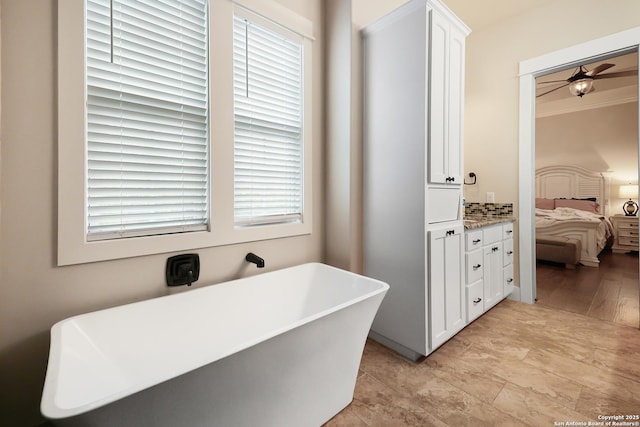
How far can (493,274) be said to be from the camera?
2506 millimetres

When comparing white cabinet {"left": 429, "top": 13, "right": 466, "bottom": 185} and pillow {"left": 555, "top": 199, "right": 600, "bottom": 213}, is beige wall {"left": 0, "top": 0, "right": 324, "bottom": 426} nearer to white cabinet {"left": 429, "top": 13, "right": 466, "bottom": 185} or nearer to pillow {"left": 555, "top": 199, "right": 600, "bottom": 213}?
white cabinet {"left": 429, "top": 13, "right": 466, "bottom": 185}

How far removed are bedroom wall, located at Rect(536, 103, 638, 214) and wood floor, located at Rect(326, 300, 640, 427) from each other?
15.1ft

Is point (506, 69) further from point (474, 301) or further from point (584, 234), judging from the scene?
point (584, 234)

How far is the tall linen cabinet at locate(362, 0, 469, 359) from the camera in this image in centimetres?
179

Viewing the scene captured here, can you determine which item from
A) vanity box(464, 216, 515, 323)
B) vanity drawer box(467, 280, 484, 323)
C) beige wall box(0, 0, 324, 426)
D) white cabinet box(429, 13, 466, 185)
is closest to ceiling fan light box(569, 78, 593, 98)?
vanity box(464, 216, 515, 323)

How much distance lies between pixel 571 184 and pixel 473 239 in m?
5.30

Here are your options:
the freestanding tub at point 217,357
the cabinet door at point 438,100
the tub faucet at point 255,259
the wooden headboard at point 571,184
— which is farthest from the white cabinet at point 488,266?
the wooden headboard at point 571,184

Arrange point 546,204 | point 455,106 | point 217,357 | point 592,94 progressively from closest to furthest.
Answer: point 217,357 → point 455,106 → point 592,94 → point 546,204

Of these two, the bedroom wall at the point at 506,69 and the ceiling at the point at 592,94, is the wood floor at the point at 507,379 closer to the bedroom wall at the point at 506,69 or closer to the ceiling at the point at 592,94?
the bedroom wall at the point at 506,69

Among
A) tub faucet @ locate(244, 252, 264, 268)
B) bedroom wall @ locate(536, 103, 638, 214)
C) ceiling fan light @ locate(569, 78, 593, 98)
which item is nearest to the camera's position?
tub faucet @ locate(244, 252, 264, 268)

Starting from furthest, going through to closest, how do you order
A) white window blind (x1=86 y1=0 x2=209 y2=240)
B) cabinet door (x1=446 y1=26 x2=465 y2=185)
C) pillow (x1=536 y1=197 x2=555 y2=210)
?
pillow (x1=536 y1=197 x2=555 y2=210)
cabinet door (x1=446 y1=26 x2=465 y2=185)
white window blind (x1=86 y1=0 x2=209 y2=240)

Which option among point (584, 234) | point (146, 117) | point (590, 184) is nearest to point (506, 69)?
point (584, 234)

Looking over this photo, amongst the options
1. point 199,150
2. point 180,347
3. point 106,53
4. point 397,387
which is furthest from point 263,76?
point 397,387

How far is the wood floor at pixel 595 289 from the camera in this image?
2.53 m
